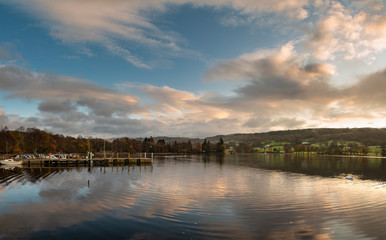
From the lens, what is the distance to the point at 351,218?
2081cm

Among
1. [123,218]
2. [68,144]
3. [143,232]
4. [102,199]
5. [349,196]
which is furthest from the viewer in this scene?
[68,144]

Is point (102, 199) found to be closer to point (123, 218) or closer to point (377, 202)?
point (123, 218)

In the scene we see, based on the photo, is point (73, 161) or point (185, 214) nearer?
point (185, 214)

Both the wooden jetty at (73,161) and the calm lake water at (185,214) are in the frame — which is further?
the wooden jetty at (73,161)

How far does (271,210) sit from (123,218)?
14.0 metres

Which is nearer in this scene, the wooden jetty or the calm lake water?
the calm lake water

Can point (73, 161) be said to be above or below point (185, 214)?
below

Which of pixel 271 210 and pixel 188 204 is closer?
pixel 271 210

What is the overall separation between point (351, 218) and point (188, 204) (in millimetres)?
14985

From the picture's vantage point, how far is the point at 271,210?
23.6 m

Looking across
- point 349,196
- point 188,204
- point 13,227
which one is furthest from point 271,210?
point 13,227

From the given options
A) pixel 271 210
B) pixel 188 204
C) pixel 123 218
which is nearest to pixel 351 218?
pixel 271 210

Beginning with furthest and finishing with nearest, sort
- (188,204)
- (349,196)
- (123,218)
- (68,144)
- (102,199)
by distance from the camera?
(68,144) < (349,196) < (102,199) < (188,204) < (123,218)

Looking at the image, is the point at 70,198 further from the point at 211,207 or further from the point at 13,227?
the point at 211,207
